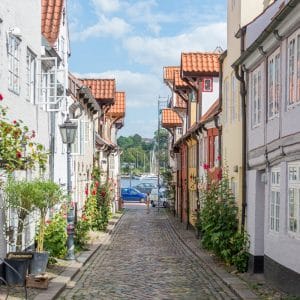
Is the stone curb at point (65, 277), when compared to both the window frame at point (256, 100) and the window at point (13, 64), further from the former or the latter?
the window frame at point (256, 100)

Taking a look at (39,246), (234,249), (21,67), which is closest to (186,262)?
(234,249)

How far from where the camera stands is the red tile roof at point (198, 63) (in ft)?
98.6

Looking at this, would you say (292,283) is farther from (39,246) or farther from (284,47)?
(39,246)

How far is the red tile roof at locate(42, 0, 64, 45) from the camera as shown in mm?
21219

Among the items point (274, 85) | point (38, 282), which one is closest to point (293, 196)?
point (274, 85)

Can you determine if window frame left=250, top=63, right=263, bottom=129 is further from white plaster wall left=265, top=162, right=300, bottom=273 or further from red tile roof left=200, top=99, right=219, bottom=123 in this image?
red tile roof left=200, top=99, right=219, bottom=123

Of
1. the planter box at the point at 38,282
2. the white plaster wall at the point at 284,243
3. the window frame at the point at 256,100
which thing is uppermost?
the window frame at the point at 256,100

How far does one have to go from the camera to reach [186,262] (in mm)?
19703

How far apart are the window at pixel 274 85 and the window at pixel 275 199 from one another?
117 cm

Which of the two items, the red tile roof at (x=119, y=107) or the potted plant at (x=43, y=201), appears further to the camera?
the red tile roof at (x=119, y=107)

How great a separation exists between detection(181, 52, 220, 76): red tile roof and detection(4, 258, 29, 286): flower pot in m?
18.2

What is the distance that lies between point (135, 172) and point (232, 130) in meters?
138

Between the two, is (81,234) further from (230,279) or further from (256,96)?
(256,96)

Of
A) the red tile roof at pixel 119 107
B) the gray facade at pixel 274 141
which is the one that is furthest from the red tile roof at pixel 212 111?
the red tile roof at pixel 119 107
